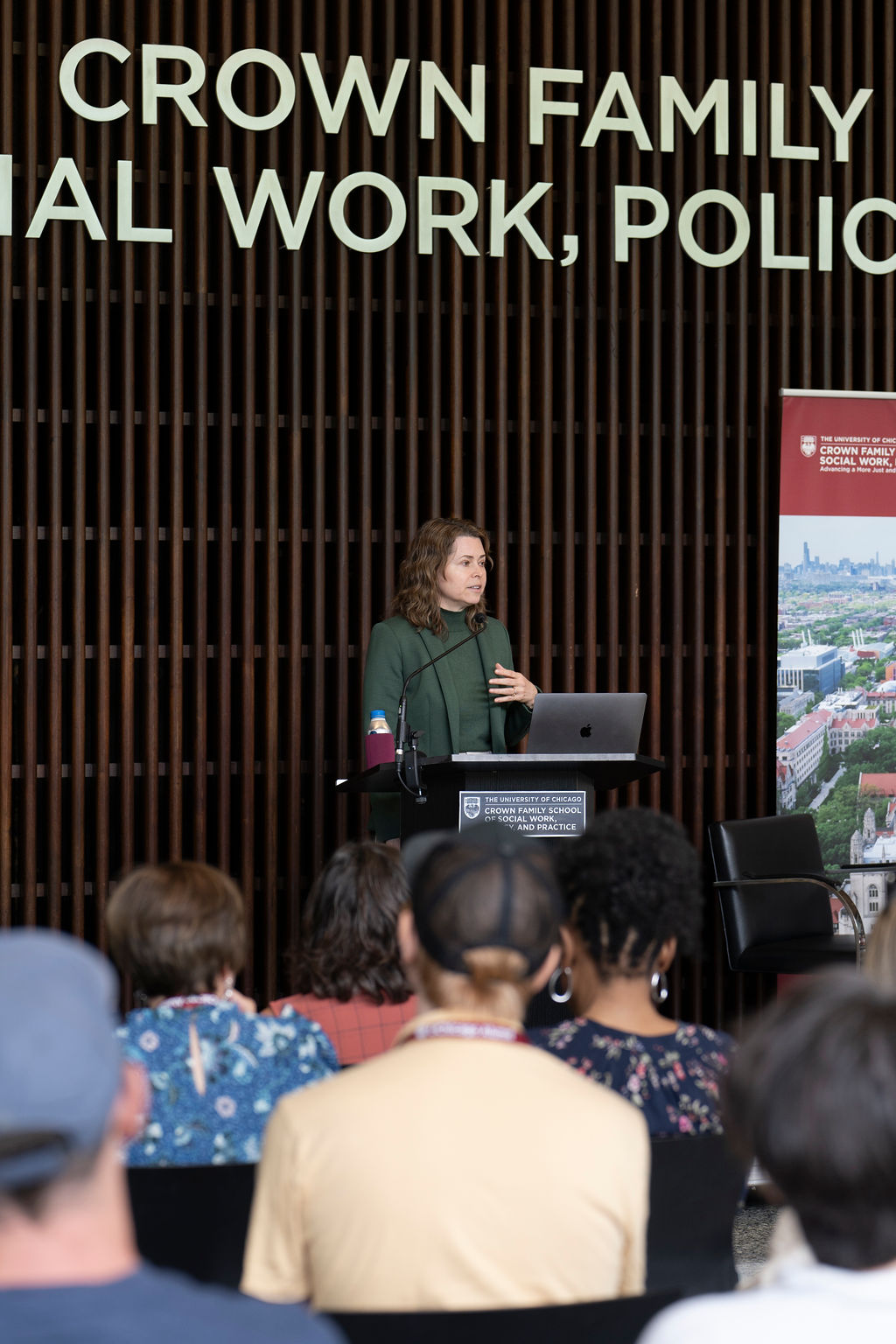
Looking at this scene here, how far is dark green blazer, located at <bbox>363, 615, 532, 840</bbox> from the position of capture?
4.69m

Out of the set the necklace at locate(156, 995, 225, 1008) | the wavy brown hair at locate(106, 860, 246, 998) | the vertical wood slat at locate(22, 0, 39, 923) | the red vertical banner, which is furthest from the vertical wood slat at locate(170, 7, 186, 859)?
the necklace at locate(156, 995, 225, 1008)

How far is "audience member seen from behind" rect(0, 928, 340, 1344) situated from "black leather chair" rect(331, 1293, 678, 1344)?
12.8 inches

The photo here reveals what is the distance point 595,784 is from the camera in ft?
14.2

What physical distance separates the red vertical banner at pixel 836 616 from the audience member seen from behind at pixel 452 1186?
448cm

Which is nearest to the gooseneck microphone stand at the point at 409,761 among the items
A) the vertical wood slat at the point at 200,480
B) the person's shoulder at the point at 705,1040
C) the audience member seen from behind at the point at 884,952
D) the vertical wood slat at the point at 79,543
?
the vertical wood slat at the point at 200,480

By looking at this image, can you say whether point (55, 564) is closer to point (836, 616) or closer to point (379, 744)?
point (379, 744)

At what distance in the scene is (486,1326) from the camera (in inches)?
52.7

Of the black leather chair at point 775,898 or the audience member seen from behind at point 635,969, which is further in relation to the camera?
the black leather chair at point 775,898

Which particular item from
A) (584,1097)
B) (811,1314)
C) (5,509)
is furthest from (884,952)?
(5,509)

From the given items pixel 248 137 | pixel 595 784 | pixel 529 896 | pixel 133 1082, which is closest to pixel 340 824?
pixel 595 784

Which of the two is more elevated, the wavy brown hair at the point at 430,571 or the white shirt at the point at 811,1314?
the wavy brown hair at the point at 430,571

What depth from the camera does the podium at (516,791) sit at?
4.07 metres

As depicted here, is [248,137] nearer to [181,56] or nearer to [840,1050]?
[181,56]

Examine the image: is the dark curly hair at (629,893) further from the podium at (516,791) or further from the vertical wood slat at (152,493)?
the vertical wood slat at (152,493)
